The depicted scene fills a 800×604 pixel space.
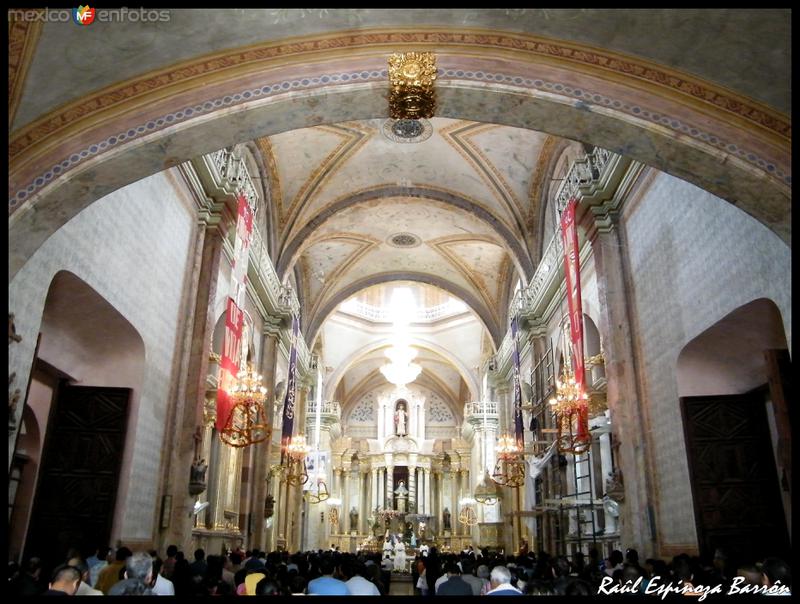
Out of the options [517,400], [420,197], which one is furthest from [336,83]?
[517,400]

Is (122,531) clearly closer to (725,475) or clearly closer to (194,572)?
(194,572)

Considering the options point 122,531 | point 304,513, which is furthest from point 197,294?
point 304,513

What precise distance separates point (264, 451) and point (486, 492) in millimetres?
9591

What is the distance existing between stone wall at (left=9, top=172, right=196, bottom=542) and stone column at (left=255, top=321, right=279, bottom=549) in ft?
19.4

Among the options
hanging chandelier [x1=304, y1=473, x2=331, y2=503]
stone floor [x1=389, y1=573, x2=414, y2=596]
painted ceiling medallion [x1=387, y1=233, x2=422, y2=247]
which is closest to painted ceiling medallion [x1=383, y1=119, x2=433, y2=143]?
painted ceiling medallion [x1=387, y1=233, x2=422, y2=247]

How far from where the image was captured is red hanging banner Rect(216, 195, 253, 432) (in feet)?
32.9

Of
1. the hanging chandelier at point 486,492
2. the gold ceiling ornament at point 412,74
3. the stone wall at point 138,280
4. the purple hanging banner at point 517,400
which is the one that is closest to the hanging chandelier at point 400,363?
the hanging chandelier at point 486,492

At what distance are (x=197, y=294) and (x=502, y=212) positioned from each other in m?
8.67

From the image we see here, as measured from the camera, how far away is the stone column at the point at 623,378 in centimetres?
924

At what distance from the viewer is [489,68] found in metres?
7.18

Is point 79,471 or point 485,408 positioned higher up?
point 485,408

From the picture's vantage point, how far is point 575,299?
1084 centimetres

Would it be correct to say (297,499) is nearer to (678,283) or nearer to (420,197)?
(420,197)

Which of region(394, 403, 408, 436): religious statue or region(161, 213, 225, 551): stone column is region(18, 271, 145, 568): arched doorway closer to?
region(161, 213, 225, 551): stone column
